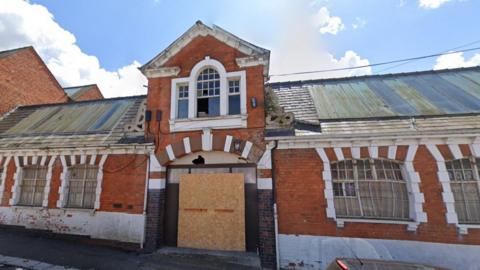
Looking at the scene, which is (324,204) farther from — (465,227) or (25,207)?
(25,207)

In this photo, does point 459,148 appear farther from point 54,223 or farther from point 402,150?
point 54,223

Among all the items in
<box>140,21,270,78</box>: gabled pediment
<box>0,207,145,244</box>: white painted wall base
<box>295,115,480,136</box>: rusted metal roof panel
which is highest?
<box>140,21,270,78</box>: gabled pediment

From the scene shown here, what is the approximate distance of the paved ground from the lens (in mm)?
7215

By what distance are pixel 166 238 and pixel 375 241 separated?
7144mm

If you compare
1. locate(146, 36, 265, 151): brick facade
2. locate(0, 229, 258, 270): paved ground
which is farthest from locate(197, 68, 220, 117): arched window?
locate(0, 229, 258, 270): paved ground

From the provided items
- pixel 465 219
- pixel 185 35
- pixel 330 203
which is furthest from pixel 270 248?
pixel 185 35

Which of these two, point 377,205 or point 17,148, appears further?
point 17,148

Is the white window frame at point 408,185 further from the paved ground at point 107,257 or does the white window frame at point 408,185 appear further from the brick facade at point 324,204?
the paved ground at point 107,257

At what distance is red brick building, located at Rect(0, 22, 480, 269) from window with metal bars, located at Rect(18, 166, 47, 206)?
0.20 ft

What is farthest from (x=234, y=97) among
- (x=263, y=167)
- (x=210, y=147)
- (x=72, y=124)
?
(x=72, y=124)

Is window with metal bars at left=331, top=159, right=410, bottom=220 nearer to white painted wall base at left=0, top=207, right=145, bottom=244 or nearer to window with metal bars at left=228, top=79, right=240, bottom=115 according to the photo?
window with metal bars at left=228, top=79, right=240, bottom=115

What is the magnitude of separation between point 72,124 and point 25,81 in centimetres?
870

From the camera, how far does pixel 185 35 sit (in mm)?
9789

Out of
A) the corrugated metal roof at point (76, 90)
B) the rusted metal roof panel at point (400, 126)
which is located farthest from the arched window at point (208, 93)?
the corrugated metal roof at point (76, 90)
